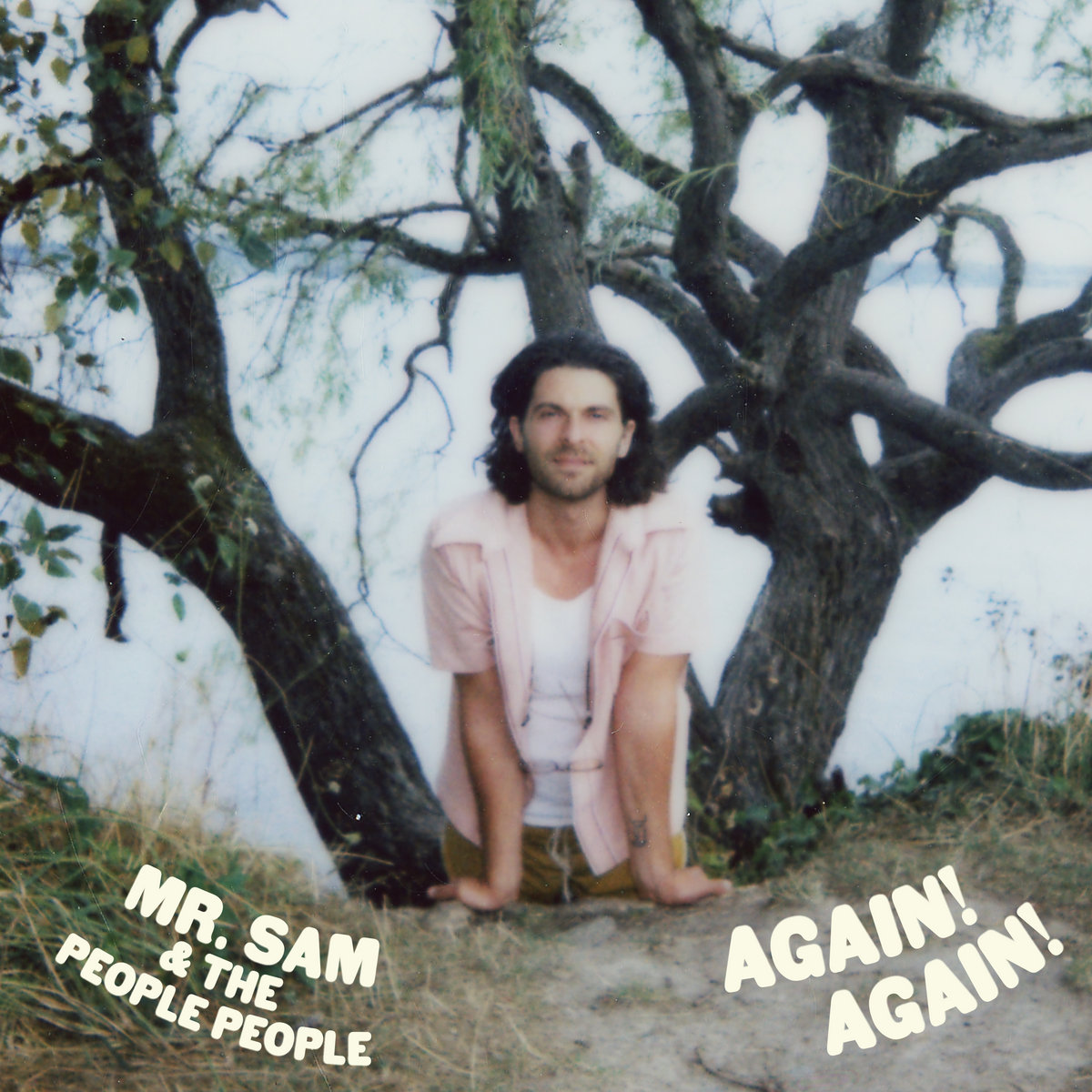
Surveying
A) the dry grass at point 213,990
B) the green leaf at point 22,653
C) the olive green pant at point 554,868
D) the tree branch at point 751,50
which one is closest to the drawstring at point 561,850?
the olive green pant at point 554,868

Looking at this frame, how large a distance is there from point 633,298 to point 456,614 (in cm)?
225

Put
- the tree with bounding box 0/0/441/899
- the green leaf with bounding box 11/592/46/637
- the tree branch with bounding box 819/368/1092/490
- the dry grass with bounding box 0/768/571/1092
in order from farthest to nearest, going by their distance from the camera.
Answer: the tree branch with bounding box 819/368/1092/490 → the tree with bounding box 0/0/441/899 → the green leaf with bounding box 11/592/46/637 → the dry grass with bounding box 0/768/571/1092

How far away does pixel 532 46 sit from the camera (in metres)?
3.35

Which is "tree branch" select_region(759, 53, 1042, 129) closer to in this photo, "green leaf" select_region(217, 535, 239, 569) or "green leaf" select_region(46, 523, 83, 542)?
"green leaf" select_region(217, 535, 239, 569)

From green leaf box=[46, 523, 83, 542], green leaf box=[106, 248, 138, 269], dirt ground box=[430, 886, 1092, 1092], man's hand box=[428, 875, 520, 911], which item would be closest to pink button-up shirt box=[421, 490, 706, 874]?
man's hand box=[428, 875, 520, 911]

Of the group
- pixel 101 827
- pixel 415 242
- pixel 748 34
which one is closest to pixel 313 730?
pixel 101 827

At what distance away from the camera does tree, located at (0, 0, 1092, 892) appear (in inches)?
124

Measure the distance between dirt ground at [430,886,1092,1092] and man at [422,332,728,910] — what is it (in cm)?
25

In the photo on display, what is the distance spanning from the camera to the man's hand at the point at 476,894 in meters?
2.65

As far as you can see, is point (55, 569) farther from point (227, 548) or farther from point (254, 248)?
point (254, 248)

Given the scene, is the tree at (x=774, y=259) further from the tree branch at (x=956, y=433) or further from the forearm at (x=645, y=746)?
the forearm at (x=645, y=746)

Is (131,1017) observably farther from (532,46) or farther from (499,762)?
(532,46)

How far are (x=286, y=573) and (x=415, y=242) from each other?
106cm

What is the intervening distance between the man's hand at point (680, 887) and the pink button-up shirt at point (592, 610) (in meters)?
0.15
